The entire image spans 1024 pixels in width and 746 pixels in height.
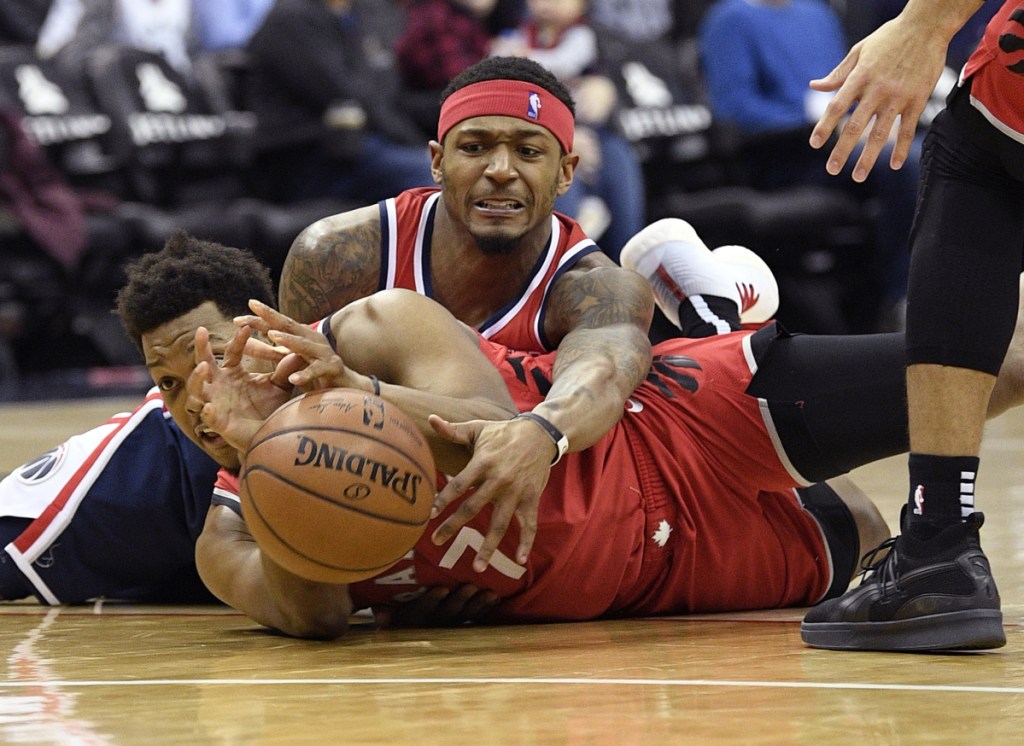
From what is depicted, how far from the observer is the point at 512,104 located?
3.77 m

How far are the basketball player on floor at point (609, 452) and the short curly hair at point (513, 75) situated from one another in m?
0.71

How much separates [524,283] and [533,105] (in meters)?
0.40

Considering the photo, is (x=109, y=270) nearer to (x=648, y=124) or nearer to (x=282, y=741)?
(x=648, y=124)

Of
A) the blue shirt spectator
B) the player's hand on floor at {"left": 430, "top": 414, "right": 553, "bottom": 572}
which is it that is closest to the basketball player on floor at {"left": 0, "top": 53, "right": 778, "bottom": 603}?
the player's hand on floor at {"left": 430, "top": 414, "right": 553, "bottom": 572}

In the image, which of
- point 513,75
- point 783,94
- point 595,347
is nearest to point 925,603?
point 595,347

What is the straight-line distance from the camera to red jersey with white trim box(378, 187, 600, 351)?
3.69 m

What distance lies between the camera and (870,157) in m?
→ 2.50

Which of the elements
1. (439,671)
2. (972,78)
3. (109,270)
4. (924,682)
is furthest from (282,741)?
(109,270)

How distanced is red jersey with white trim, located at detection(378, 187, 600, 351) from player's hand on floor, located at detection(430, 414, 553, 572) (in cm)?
82

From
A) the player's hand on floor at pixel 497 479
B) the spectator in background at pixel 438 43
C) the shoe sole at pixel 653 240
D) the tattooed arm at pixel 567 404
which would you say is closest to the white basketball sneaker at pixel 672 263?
the shoe sole at pixel 653 240

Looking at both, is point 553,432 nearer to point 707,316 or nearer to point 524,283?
point 524,283

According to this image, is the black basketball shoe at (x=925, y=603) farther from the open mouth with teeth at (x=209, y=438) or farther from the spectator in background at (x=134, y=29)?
the spectator in background at (x=134, y=29)

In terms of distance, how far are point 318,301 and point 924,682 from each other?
6.21 ft

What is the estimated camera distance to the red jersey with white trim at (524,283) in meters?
3.69
